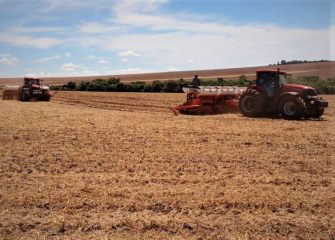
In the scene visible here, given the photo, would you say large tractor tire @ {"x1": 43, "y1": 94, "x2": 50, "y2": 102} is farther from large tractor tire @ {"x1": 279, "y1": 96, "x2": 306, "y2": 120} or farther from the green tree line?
large tractor tire @ {"x1": 279, "y1": 96, "x2": 306, "y2": 120}

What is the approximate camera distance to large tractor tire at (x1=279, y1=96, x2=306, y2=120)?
456 inches

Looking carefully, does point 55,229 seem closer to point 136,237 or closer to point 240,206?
point 136,237

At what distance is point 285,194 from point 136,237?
2373 mm

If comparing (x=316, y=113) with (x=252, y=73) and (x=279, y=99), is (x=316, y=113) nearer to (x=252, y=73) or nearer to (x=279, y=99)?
Answer: (x=279, y=99)

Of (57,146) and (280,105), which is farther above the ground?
(280,105)

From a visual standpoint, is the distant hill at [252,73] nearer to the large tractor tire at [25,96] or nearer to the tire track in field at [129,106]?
the tire track in field at [129,106]

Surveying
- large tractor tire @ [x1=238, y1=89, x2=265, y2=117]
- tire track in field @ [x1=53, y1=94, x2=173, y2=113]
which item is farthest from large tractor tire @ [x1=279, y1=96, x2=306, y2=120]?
tire track in field @ [x1=53, y1=94, x2=173, y2=113]

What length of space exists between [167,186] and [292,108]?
338 inches

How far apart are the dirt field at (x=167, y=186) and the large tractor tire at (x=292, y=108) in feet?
8.96

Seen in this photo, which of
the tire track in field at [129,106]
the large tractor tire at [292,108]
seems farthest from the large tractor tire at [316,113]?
the tire track in field at [129,106]

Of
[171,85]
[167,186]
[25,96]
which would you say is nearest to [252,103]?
[167,186]

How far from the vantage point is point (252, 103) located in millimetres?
13023

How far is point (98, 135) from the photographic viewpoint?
8.85m

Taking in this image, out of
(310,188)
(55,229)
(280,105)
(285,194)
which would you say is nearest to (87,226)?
(55,229)
